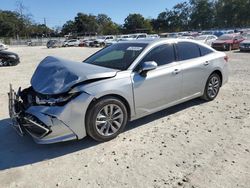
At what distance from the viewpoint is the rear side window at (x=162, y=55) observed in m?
5.02

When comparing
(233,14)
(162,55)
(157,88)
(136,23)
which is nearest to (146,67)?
(157,88)

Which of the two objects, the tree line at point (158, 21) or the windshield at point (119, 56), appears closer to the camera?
the windshield at point (119, 56)

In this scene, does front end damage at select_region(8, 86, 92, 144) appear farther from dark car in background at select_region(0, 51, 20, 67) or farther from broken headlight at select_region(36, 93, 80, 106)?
dark car in background at select_region(0, 51, 20, 67)

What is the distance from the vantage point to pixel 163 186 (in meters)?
3.20

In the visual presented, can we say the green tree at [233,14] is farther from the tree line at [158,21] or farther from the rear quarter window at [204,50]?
the rear quarter window at [204,50]

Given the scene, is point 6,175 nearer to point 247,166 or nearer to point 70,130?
point 70,130

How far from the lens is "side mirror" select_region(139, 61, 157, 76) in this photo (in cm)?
465

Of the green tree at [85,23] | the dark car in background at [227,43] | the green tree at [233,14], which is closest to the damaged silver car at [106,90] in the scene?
the dark car in background at [227,43]

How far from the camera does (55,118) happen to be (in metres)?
3.88

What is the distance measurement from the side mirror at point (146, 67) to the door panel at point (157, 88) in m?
0.08

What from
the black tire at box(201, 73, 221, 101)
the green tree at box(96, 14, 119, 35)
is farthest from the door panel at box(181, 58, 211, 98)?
the green tree at box(96, 14, 119, 35)

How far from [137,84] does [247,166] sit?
206cm

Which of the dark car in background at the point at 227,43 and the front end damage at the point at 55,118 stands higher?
the dark car in background at the point at 227,43

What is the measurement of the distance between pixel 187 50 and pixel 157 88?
4.49ft
